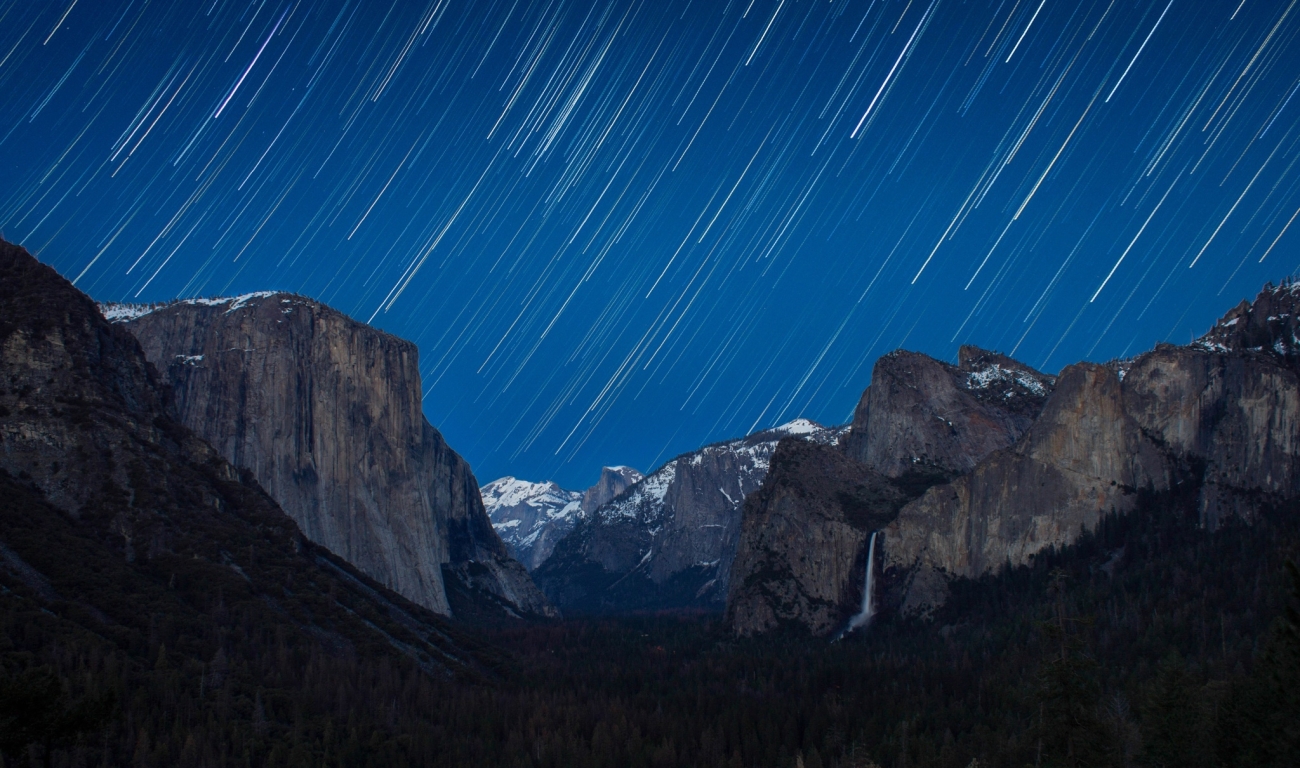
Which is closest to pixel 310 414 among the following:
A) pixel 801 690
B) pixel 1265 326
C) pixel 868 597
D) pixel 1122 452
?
pixel 801 690

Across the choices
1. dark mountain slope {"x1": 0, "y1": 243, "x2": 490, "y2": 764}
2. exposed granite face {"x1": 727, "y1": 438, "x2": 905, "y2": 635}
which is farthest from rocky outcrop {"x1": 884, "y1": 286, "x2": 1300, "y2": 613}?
dark mountain slope {"x1": 0, "y1": 243, "x2": 490, "y2": 764}

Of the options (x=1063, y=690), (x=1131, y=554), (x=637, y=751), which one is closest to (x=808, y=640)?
(x=1131, y=554)

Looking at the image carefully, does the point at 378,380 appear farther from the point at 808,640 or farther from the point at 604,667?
the point at 808,640

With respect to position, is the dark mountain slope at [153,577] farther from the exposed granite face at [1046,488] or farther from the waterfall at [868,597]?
the exposed granite face at [1046,488]

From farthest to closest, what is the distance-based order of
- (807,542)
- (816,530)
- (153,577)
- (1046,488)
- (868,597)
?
(807,542)
(816,530)
(868,597)
(1046,488)
(153,577)

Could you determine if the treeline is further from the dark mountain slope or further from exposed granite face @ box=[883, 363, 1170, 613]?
exposed granite face @ box=[883, 363, 1170, 613]

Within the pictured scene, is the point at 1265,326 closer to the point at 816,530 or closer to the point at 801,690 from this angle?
the point at 816,530
